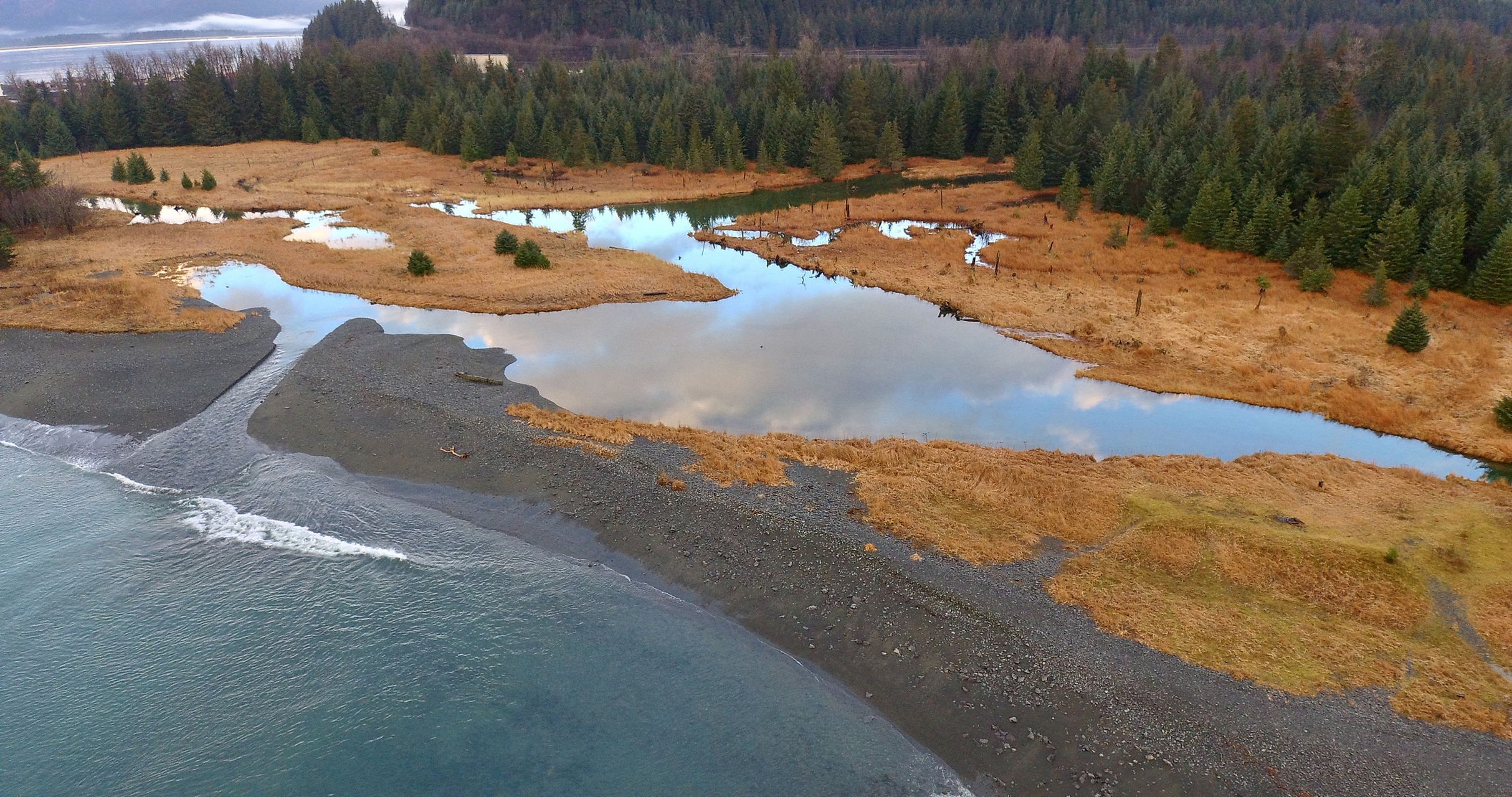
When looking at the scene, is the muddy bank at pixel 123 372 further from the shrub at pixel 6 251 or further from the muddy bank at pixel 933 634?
the shrub at pixel 6 251

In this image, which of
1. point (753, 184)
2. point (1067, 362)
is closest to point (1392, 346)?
point (1067, 362)

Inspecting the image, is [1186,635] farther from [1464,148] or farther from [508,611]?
[1464,148]

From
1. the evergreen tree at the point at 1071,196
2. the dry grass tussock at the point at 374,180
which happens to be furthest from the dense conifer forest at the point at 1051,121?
the dry grass tussock at the point at 374,180

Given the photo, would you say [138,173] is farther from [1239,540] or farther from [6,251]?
[1239,540]

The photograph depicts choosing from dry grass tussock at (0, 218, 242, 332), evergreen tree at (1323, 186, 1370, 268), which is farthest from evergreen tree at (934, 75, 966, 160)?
dry grass tussock at (0, 218, 242, 332)

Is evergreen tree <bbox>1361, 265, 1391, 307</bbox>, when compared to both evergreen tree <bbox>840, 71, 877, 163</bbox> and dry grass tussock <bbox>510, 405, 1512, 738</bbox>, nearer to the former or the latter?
dry grass tussock <bbox>510, 405, 1512, 738</bbox>
